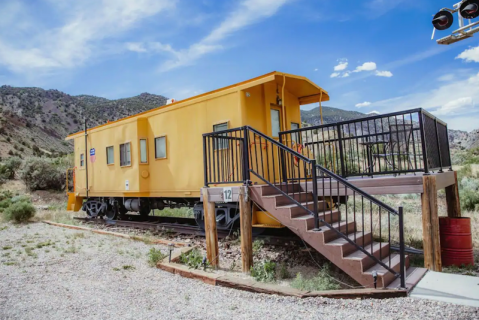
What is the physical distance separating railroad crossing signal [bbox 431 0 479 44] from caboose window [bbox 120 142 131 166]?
8.98 meters

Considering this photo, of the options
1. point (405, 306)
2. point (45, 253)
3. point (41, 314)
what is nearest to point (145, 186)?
point (45, 253)

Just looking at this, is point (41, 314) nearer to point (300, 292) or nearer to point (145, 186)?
point (300, 292)

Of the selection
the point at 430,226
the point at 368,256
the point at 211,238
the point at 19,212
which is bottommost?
the point at 368,256

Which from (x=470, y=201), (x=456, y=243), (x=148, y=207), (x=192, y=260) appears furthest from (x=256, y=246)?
(x=470, y=201)

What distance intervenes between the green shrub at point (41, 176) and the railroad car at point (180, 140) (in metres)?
11.8

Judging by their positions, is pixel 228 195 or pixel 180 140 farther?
pixel 180 140

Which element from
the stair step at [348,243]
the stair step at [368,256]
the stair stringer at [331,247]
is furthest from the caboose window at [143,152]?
the stair step at [368,256]

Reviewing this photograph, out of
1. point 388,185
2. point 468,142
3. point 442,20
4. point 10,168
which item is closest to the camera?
point 388,185

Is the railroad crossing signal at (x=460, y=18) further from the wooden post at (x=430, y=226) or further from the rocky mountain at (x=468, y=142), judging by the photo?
the rocky mountain at (x=468, y=142)

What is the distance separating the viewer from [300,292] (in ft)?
15.3

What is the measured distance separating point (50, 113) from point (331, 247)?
61413 millimetres

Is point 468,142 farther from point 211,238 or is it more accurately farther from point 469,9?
point 211,238

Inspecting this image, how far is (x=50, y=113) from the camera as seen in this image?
5725 cm

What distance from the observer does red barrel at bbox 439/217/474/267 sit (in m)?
6.16
